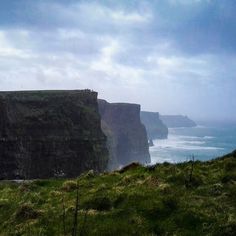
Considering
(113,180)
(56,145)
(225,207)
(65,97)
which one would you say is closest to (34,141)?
(56,145)

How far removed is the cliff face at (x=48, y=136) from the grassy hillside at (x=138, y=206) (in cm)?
12366

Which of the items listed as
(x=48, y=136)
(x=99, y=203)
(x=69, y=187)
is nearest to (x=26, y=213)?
(x=99, y=203)

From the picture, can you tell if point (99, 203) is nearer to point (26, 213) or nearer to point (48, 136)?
point (26, 213)

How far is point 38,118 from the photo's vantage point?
164875 millimetres

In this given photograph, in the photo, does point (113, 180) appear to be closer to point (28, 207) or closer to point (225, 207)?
point (28, 207)

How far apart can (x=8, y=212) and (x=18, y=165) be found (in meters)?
131

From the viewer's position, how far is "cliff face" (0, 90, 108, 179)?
15162 cm

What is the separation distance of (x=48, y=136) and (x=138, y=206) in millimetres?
147388

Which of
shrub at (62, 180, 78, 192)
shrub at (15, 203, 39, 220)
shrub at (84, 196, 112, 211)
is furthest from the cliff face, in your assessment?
shrub at (84, 196, 112, 211)

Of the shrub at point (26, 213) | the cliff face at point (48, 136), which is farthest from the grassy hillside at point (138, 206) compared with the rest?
the cliff face at point (48, 136)

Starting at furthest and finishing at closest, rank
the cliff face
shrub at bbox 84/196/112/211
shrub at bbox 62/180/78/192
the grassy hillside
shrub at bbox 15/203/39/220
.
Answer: the cliff face < shrub at bbox 62/180/78/192 < shrub at bbox 15/203/39/220 < shrub at bbox 84/196/112/211 < the grassy hillside

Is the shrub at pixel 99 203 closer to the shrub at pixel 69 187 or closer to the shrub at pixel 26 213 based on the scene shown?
the shrub at pixel 26 213

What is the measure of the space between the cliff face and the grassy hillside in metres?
124

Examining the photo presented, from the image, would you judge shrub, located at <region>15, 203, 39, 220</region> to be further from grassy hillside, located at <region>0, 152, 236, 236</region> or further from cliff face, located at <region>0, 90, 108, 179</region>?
cliff face, located at <region>0, 90, 108, 179</region>
